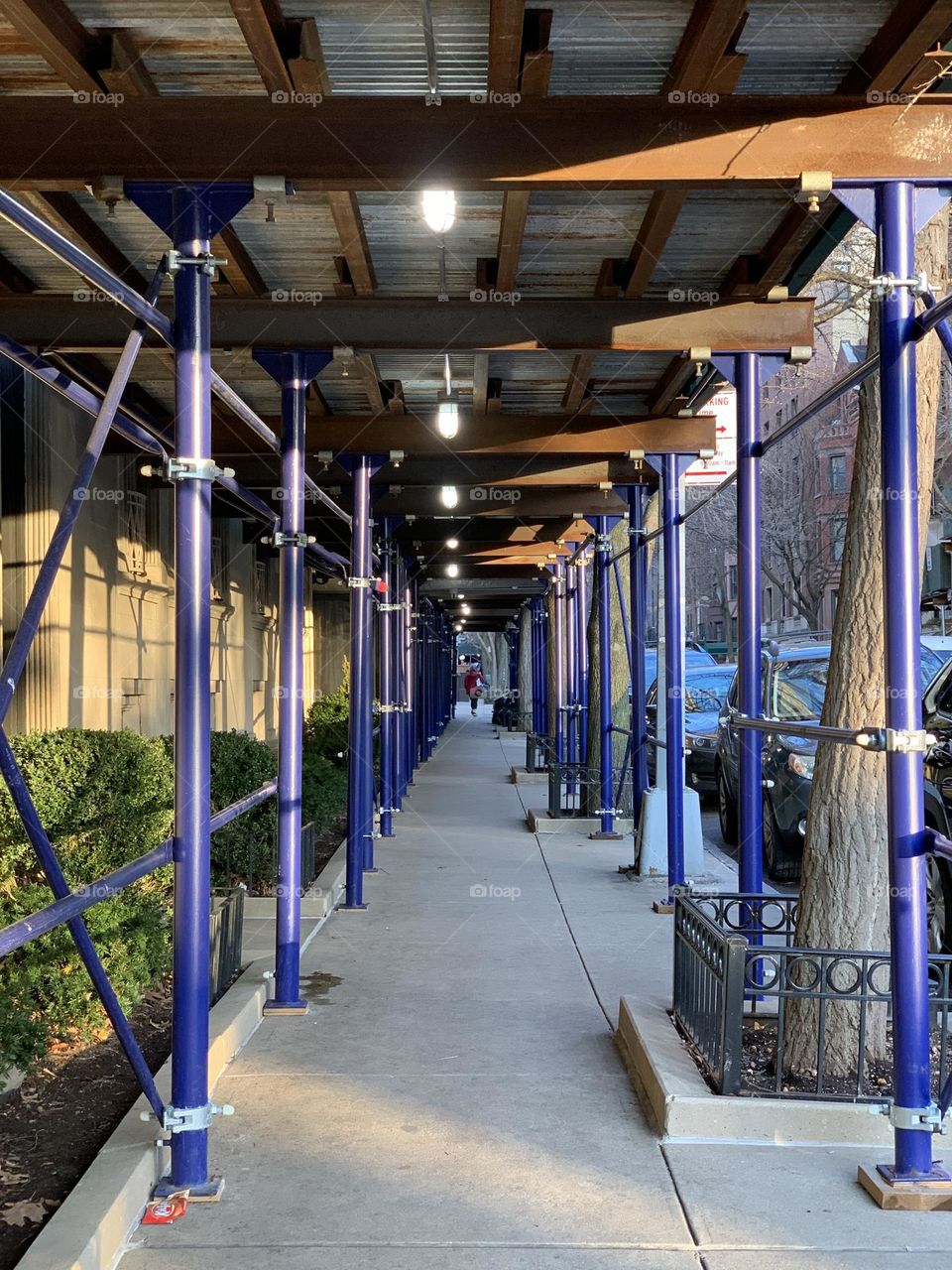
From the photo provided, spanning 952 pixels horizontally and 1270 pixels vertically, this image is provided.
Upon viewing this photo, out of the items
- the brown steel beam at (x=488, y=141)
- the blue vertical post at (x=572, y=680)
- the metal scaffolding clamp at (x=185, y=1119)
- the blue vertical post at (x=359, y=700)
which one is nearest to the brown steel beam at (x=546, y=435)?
the blue vertical post at (x=359, y=700)

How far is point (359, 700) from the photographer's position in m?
9.02

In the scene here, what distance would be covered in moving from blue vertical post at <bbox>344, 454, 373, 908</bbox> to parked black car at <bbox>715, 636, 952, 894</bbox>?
8.55 ft

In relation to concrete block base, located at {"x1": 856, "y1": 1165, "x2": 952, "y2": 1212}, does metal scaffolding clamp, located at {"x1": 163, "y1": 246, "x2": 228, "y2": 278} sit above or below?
above

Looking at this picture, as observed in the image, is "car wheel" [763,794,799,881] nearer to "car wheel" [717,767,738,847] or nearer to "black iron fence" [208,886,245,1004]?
"car wheel" [717,767,738,847]

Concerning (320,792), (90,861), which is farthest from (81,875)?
(320,792)

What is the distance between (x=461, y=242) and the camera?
19.5 ft

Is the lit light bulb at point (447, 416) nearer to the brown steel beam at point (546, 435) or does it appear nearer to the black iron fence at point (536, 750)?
the brown steel beam at point (546, 435)

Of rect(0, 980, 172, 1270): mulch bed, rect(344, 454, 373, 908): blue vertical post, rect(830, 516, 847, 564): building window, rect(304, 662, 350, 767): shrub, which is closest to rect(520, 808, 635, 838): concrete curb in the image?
rect(304, 662, 350, 767): shrub

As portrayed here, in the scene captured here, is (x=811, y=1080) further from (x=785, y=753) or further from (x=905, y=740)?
(x=785, y=753)

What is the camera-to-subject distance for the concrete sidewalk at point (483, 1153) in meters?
3.64

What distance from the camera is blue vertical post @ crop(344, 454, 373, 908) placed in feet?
28.9

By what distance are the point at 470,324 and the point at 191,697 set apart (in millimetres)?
3313

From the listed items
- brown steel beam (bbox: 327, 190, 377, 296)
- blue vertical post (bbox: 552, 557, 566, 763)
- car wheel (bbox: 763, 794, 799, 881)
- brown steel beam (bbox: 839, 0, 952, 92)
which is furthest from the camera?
blue vertical post (bbox: 552, 557, 566, 763)

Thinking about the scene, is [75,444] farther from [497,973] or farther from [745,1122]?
[745,1122]
